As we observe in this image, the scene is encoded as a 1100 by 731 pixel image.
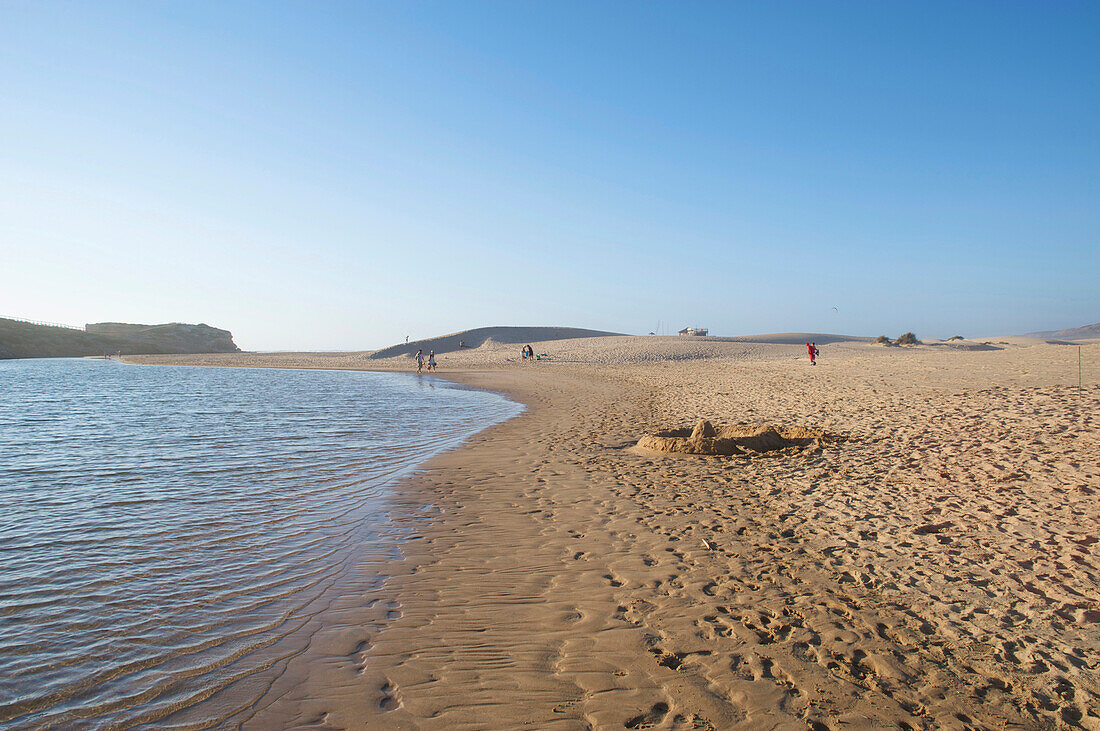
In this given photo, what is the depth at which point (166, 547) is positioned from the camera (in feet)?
18.7

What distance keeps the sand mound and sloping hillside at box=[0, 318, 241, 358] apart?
10388cm

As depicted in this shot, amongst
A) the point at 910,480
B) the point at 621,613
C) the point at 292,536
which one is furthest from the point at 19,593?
the point at 910,480

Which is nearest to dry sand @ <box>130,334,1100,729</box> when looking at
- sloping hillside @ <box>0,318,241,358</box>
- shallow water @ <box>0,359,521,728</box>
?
shallow water @ <box>0,359,521,728</box>

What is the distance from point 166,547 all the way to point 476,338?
6969cm

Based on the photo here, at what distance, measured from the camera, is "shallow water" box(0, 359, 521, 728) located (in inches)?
138

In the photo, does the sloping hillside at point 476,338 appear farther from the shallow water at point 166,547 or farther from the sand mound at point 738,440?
the sand mound at point 738,440

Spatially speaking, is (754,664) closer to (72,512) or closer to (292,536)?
(292,536)

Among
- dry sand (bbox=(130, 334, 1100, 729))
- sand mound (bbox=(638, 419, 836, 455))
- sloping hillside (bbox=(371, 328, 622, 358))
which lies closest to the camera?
dry sand (bbox=(130, 334, 1100, 729))

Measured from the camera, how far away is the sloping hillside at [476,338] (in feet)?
226

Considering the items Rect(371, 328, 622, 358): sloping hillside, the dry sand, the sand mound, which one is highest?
Rect(371, 328, 622, 358): sloping hillside

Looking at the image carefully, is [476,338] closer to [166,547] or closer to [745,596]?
[166,547]

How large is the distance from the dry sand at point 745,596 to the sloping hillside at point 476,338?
61.4 metres

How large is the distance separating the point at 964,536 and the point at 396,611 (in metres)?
5.41

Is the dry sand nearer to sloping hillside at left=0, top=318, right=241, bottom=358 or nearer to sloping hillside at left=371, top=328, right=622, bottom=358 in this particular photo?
sloping hillside at left=371, top=328, right=622, bottom=358
